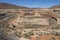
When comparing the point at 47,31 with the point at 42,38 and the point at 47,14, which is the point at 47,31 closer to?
the point at 42,38

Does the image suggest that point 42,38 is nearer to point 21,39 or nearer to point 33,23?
point 21,39

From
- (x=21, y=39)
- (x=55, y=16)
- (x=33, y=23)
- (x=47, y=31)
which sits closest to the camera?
(x=21, y=39)

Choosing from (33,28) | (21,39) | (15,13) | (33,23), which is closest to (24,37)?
(21,39)

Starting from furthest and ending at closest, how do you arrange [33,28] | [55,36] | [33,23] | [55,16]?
[55,16], [33,23], [33,28], [55,36]

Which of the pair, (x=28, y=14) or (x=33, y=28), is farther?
(x=28, y=14)

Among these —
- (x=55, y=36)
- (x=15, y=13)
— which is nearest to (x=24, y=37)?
(x=55, y=36)

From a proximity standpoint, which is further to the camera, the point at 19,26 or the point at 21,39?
the point at 19,26

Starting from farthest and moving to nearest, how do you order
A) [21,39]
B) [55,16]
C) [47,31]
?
[55,16]
[47,31]
[21,39]

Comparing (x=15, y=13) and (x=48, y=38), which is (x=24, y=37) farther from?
(x=15, y=13)

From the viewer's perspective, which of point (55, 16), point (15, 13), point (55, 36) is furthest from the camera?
point (15, 13)
